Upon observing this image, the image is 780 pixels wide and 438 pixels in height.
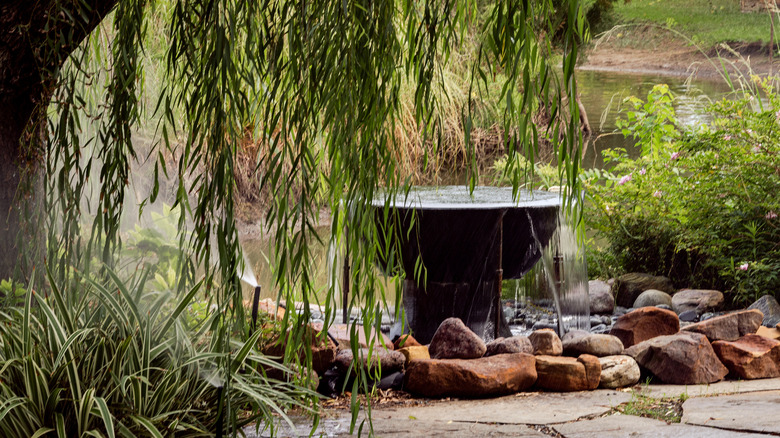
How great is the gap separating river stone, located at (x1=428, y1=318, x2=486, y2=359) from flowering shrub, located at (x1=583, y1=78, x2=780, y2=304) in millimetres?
1917

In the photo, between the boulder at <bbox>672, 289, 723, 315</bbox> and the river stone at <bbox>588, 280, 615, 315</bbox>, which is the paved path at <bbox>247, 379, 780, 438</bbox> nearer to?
the boulder at <bbox>672, 289, 723, 315</bbox>

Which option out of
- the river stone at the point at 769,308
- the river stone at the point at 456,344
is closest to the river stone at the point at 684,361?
the river stone at the point at 456,344

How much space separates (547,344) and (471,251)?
2.19ft

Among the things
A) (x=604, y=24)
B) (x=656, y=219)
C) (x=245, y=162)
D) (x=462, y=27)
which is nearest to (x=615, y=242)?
(x=656, y=219)

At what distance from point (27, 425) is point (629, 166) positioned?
15.5 ft

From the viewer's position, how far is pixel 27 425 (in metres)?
1.90

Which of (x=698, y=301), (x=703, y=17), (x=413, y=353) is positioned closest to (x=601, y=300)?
(x=698, y=301)

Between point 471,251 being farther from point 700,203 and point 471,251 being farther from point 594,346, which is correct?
point 700,203

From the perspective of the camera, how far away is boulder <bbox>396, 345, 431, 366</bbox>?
348 cm

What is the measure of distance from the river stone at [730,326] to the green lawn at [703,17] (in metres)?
15.2

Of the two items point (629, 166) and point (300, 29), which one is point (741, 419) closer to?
point (300, 29)

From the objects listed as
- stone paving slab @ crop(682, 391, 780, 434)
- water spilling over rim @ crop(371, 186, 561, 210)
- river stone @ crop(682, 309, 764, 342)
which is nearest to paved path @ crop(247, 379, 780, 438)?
stone paving slab @ crop(682, 391, 780, 434)

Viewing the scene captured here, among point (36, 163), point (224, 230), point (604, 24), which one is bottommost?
point (224, 230)

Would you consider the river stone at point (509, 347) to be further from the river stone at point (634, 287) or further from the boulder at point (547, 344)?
the river stone at point (634, 287)
